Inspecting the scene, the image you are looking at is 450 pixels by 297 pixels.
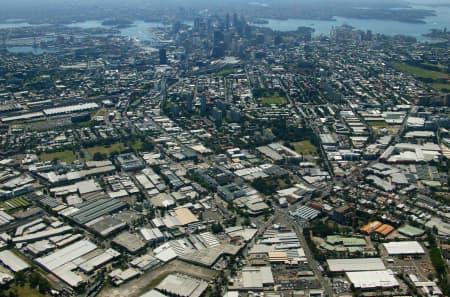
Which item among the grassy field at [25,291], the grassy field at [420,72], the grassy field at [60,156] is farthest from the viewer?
the grassy field at [420,72]

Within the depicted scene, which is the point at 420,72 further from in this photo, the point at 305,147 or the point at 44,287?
the point at 44,287

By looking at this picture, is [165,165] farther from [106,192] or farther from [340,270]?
[340,270]

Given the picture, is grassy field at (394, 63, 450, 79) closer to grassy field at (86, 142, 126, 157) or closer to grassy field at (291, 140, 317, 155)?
grassy field at (291, 140, 317, 155)

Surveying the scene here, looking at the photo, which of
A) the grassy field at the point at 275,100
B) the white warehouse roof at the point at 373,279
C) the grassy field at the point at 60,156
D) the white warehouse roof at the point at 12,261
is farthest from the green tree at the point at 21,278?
the grassy field at the point at 275,100

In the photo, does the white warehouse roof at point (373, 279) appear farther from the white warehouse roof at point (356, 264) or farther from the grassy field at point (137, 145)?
the grassy field at point (137, 145)

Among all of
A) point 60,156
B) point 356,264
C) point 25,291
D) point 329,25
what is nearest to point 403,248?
point 356,264

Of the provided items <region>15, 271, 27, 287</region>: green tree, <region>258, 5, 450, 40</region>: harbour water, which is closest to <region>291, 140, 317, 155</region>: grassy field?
<region>15, 271, 27, 287</region>: green tree
